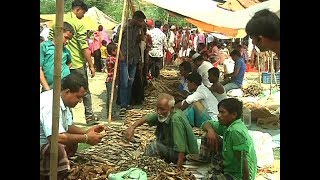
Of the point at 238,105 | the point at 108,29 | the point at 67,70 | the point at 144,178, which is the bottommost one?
the point at 144,178

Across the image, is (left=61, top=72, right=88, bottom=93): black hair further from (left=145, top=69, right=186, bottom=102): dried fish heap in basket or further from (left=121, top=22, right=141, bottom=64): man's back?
(left=145, top=69, right=186, bottom=102): dried fish heap in basket

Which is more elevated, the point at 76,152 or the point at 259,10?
the point at 259,10

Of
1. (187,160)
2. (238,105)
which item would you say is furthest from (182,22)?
(187,160)

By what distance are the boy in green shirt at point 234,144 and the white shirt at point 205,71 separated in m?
0.21

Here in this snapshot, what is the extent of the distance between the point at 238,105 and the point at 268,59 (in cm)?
44

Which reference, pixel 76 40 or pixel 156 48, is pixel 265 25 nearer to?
pixel 156 48

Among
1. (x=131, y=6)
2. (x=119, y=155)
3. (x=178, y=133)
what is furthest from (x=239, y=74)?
(x=119, y=155)

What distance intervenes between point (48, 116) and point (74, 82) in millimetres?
358

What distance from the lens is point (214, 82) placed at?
13.8ft

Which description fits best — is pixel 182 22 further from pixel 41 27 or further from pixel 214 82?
pixel 41 27

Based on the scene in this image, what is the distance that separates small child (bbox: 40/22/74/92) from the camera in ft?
14.0

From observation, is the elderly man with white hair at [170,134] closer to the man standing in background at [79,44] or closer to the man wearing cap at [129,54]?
the man wearing cap at [129,54]

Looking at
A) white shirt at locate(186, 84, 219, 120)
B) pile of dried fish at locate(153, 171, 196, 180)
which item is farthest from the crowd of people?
pile of dried fish at locate(153, 171, 196, 180)

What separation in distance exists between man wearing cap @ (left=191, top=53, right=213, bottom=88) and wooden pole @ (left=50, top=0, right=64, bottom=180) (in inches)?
43.5
